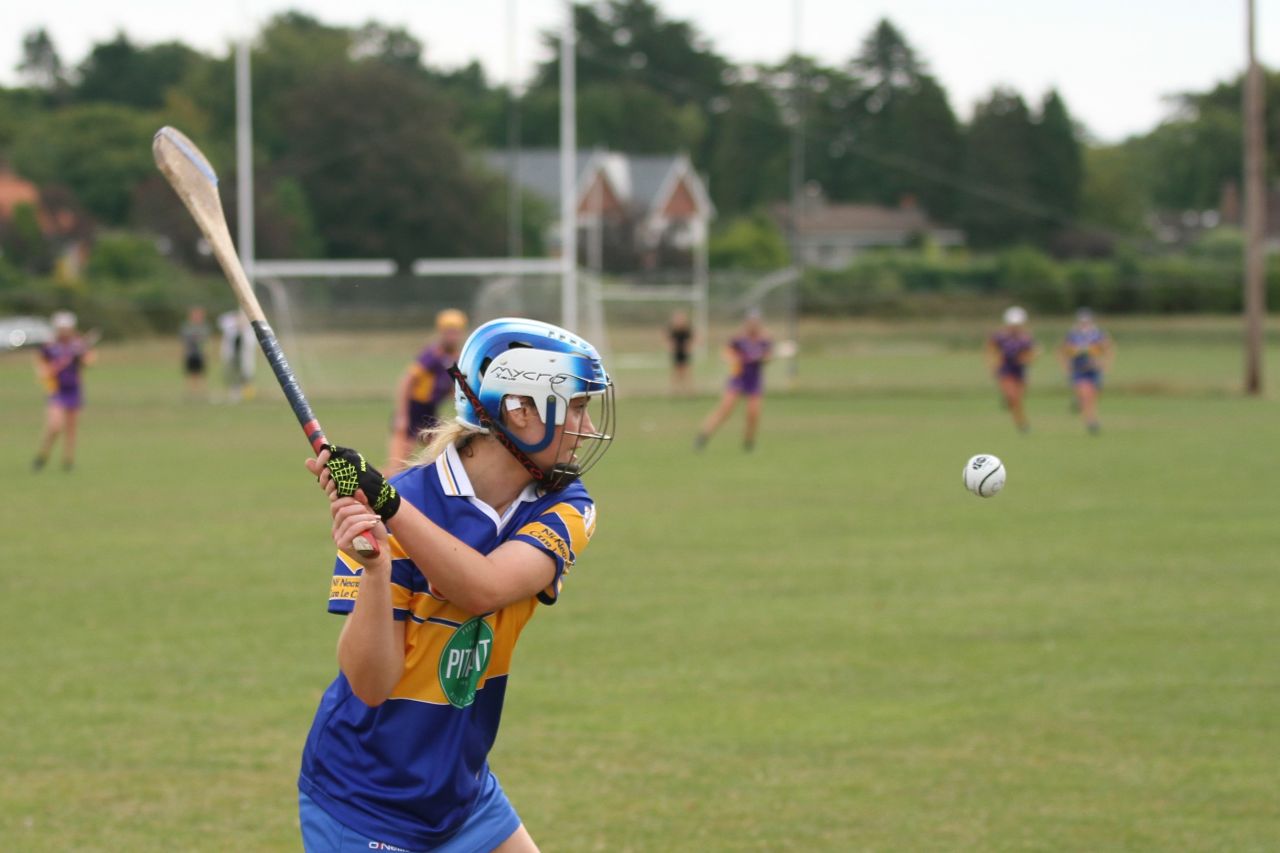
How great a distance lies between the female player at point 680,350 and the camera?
39219 mm

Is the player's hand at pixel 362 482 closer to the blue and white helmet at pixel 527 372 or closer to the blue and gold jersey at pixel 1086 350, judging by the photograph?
the blue and white helmet at pixel 527 372

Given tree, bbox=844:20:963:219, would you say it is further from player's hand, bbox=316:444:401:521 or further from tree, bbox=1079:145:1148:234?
player's hand, bbox=316:444:401:521

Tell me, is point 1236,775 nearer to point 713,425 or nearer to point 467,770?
point 467,770

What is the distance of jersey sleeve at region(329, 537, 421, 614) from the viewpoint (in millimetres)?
3562

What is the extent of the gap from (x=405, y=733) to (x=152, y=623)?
8002 mm

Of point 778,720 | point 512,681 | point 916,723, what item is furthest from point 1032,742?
point 512,681

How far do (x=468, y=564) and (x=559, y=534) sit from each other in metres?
0.36

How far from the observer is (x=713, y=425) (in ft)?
82.5

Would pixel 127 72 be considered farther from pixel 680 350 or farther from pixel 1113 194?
pixel 680 350

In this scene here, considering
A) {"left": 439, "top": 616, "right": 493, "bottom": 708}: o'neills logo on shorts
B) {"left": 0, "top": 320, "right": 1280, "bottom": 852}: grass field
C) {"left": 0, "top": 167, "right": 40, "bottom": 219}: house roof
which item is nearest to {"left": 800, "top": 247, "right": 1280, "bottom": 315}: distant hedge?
{"left": 0, "top": 320, "right": 1280, "bottom": 852}: grass field

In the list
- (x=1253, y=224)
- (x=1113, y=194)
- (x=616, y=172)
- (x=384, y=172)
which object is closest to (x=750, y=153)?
(x=616, y=172)

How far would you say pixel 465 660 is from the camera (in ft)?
12.1

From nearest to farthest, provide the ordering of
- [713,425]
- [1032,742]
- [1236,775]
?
[1236,775] → [1032,742] → [713,425]

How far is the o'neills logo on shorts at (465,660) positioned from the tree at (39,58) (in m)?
144
